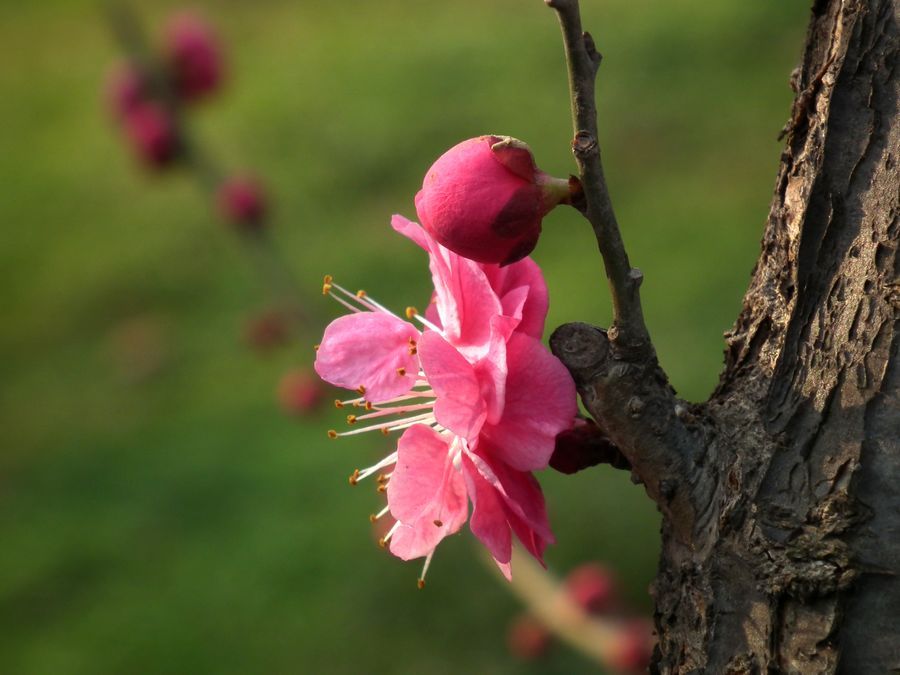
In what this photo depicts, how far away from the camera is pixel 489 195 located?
35.9 inches

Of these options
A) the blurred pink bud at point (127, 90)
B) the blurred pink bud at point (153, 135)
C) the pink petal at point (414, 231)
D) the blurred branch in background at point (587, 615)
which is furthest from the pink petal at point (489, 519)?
Result: the blurred pink bud at point (127, 90)

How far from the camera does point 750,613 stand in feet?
3.20

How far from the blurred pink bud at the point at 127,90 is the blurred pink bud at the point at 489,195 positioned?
258cm

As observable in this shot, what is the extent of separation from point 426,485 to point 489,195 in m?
0.28

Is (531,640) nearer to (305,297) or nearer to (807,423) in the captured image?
(305,297)

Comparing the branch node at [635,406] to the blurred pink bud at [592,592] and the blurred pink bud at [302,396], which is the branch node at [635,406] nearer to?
the blurred pink bud at [592,592]

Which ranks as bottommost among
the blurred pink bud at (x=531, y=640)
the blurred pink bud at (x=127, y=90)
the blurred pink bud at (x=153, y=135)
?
the blurred pink bud at (x=531, y=640)

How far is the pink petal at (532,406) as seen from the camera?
953 mm

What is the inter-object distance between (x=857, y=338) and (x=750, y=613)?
0.84 ft

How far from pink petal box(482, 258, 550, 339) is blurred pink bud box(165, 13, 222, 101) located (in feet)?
8.50

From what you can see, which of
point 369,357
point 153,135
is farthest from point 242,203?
point 369,357

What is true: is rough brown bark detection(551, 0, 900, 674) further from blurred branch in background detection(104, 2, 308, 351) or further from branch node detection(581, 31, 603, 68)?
blurred branch in background detection(104, 2, 308, 351)

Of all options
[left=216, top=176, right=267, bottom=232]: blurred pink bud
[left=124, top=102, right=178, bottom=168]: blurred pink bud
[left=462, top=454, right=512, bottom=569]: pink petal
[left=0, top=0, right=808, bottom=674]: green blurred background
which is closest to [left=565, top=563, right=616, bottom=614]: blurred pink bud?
[left=0, top=0, right=808, bottom=674]: green blurred background

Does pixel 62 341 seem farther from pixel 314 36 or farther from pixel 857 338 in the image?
pixel 857 338
